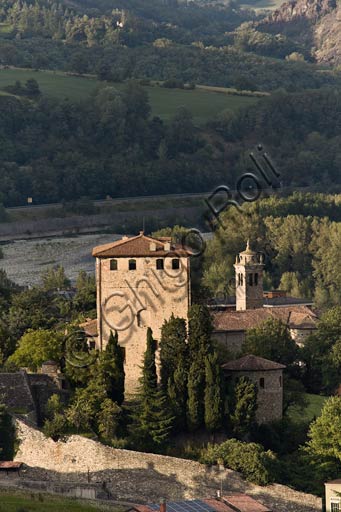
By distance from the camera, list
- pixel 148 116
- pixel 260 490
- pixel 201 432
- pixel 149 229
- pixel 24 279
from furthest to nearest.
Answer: pixel 148 116 < pixel 149 229 < pixel 24 279 < pixel 201 432 < pixel 260 490

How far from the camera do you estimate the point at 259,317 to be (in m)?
66.1

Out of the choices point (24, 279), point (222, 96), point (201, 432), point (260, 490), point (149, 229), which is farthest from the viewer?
point (222, 96)

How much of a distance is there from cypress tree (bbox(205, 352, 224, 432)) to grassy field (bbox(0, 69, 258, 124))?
12095 centimetres

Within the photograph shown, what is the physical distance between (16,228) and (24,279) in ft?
83.8

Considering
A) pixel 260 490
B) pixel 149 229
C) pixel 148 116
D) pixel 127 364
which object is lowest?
pixel 260 490

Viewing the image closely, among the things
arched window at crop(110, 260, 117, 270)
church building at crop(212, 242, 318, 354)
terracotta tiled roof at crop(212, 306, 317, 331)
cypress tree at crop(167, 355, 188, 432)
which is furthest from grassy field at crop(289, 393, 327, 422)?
arched window at crop(110, 260, 117, 270)

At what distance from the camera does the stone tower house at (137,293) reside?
53.1m

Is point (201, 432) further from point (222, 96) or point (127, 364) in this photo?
point (222, 96)

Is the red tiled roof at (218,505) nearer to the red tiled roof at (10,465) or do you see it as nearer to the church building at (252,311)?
the red tiled roof at (10,465)

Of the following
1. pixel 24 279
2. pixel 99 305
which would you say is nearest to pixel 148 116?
pixel 24 279

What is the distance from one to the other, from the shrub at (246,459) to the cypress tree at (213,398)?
4.77 ft

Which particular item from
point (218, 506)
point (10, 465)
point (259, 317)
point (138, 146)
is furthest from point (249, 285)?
point (138, 146)

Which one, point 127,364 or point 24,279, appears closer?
point 127,364

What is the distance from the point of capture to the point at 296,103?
185625 millimetres
